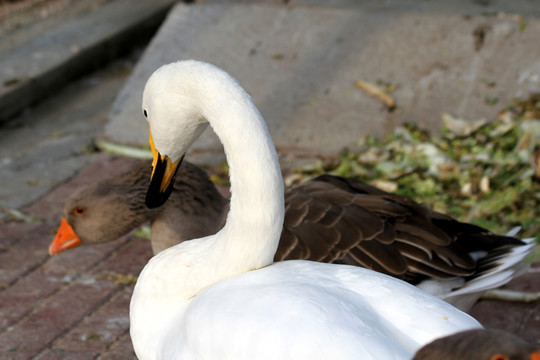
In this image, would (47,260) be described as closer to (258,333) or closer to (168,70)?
(168,70)

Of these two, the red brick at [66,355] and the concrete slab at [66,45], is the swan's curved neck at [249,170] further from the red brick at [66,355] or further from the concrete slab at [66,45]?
the concrete slab at [66,45]

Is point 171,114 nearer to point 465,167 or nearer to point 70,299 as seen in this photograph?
point 70,299

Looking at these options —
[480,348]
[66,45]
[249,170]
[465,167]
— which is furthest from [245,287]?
[66,45]

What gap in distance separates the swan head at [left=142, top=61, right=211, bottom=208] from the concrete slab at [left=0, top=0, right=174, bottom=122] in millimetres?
4133

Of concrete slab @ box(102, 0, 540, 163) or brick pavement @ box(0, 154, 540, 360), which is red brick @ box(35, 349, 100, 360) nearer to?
brick pavement @ box(0, 154, 540, 360)

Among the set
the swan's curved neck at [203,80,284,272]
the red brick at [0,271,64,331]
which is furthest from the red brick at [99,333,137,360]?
the swan's curved neck at [203,80,284,272]

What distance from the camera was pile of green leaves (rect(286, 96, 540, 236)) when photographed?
15.7 ft

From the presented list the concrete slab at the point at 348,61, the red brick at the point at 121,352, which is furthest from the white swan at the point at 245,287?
the concrete slab at the point at 348,61

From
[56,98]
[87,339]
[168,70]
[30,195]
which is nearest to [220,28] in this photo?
[56,98]

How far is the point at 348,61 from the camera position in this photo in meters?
6.54

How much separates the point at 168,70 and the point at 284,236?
0.97 m

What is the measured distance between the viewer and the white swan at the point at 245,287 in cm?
231

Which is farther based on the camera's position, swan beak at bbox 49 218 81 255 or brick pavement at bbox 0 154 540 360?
swan beak at bbox 49 218 81 255

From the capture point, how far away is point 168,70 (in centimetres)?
279
